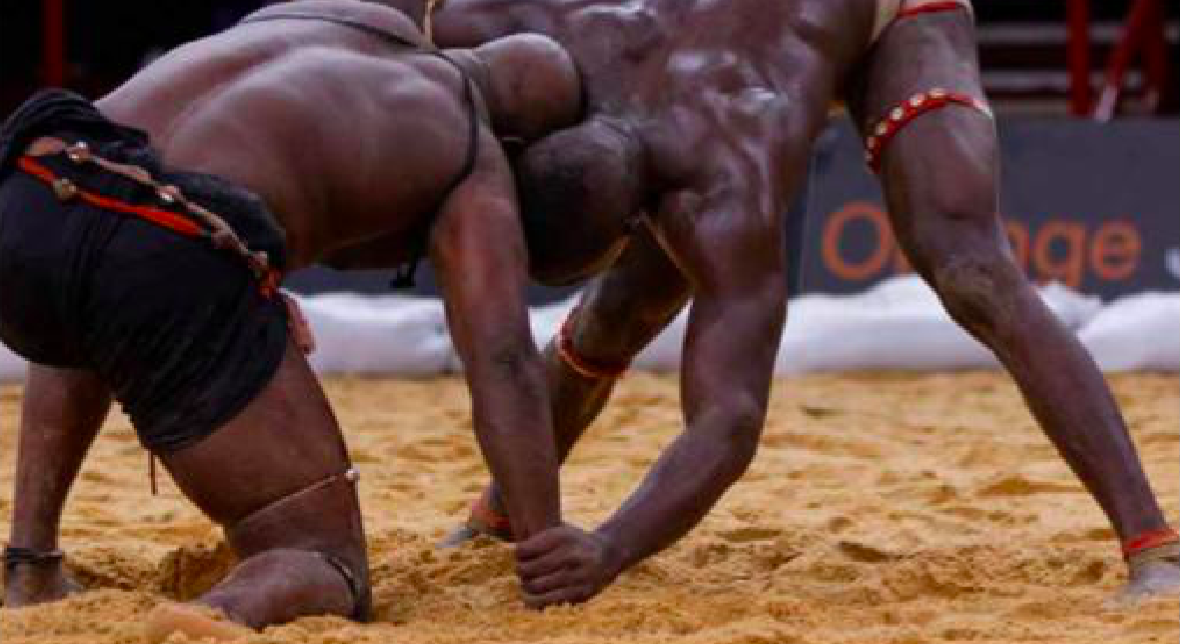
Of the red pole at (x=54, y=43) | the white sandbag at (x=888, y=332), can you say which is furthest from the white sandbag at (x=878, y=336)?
the red pole at (x=54, y=43)

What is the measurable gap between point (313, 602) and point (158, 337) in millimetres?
464

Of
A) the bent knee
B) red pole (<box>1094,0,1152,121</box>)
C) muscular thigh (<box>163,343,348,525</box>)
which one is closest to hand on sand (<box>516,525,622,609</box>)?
muscular thigh (<box>163,343,348,525</box>)

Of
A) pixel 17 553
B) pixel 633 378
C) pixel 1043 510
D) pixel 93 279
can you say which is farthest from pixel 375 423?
pixel 93 279

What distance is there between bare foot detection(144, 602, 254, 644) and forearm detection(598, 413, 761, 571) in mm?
708

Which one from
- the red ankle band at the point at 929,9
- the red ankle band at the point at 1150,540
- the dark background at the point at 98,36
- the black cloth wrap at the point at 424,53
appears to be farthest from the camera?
the dark background at the point at 98,36

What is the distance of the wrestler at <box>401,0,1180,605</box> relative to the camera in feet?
12.8

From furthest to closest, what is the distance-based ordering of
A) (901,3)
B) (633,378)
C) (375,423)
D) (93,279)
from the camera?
1. (633,378)
2. (375,423)
3. (901,3)
4. (93,279)

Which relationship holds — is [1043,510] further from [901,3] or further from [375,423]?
[375,423]

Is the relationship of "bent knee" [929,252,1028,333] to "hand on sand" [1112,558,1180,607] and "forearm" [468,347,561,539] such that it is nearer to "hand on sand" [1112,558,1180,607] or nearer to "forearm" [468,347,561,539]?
"hand on sand" [1112,558,1180,607]

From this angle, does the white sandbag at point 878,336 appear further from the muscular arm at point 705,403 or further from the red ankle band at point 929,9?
the muscular arm at point 705,403

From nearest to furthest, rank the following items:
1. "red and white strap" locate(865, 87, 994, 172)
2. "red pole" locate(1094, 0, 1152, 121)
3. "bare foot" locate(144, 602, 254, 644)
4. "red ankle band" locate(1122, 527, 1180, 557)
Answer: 1. "bare foot" locate(144, 602, 254, 644)
2. "red ankle band" locate(1122, 527, 1180, 557)
3. "red and white strap" locate(865, 87, 994, 172)
4. "red pole" locate(1094, 0, 1152, 121)

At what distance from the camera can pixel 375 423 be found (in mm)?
6859

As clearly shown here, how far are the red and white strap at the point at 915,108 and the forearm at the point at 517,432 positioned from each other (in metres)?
0.84

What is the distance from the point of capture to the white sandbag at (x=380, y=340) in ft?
25.9
